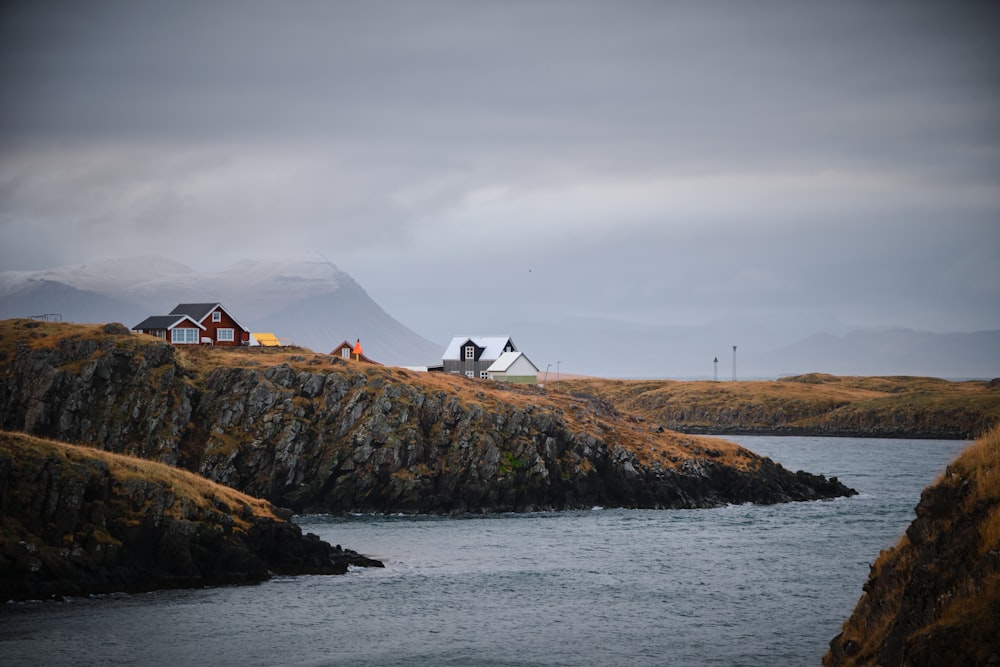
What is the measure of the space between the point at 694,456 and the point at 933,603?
96.9 meters

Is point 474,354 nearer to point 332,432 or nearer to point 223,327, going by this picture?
point 223,327

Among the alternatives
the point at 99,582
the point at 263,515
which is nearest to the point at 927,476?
the point at 263,515

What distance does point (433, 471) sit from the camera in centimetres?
11206

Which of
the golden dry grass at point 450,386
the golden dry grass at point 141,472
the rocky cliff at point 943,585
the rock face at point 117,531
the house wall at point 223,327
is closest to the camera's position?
the rocky cliff at point 943,585

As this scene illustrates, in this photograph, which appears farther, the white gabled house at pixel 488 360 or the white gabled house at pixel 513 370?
the white gabled house at pixel 488 360

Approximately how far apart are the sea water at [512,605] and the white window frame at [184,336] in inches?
1739

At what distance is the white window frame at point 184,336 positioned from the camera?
447 feet

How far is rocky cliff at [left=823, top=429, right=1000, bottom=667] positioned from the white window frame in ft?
373

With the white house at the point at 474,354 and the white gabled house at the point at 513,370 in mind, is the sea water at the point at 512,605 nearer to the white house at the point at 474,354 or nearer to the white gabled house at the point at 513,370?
the white gabled house at the point at 513,370

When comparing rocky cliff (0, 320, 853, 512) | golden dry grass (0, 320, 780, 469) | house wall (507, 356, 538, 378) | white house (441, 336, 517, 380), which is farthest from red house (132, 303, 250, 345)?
house wall (507, 356, 538, 378)

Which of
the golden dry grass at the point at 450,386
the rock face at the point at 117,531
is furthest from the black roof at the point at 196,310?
the rock face at the point at 117,531

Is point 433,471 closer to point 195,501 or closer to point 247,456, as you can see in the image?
point 247,456

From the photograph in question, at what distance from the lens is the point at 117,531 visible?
217 feet

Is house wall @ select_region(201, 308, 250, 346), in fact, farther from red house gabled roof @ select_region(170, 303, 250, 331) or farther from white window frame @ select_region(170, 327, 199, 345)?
white window frame @ select_region(170, 327, 199, 345)
